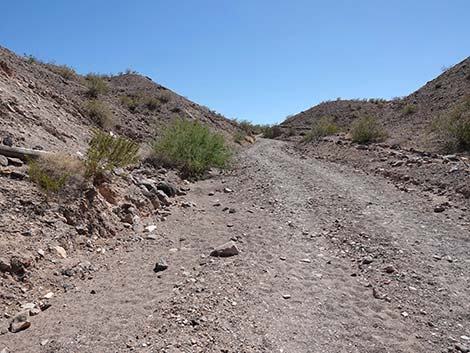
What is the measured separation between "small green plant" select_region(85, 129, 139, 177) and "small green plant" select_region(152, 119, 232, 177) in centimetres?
379

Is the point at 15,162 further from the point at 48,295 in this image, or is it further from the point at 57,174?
the point at 48,295

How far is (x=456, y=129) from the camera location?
1423cm

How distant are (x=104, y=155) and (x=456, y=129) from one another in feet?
41.3

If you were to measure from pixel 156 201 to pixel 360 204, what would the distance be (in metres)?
4.65

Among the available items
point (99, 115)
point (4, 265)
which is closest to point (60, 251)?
point (4, 265)

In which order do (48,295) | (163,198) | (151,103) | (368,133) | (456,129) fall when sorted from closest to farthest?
(48,295), (163,198), (456,129), (368,133), (151,103)

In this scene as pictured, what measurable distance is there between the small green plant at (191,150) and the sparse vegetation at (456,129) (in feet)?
27.2

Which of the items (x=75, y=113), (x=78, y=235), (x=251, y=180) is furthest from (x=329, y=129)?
(x=78, y=235)

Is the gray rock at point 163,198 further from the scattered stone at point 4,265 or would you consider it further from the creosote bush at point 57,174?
the scattered stone at point 4,265

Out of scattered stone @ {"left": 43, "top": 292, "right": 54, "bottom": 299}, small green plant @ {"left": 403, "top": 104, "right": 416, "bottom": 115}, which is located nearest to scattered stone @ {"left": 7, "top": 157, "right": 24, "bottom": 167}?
scattered stone @ {"left": 43, "top": 292, "right": 54, "bottom": 299}

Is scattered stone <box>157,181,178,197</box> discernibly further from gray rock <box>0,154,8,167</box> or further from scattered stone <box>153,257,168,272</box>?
scattered stone <box>153,257,168,272</box>

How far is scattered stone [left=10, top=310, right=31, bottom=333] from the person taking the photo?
3.80 m

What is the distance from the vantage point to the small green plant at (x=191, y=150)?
41.6 ft

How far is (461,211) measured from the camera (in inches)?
321
